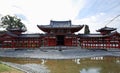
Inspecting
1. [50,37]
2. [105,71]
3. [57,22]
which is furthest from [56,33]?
[105,71]

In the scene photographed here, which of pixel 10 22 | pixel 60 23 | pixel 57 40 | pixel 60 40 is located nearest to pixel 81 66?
pixel 57 40

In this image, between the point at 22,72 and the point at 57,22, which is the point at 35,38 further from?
the point at 22,72

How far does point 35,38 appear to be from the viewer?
5100 cm

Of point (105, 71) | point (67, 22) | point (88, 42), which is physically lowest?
point (105, 71)

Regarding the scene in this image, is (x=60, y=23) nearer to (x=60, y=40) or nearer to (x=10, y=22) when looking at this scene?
(x=60, y=40)

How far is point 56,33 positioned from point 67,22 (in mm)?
5522

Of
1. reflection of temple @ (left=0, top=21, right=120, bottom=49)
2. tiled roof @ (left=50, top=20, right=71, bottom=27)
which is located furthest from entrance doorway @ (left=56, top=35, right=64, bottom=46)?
tiled roof @ (left=50, top=20, right=71, bottom=27)

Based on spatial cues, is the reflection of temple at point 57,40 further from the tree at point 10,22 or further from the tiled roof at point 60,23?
the tree at point 10,22

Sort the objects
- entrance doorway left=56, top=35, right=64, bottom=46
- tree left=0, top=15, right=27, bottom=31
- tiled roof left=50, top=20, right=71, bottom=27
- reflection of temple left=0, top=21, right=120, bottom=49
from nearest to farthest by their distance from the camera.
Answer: reflection of temple left=0, top=21, right=120, bottom=49 → tiled roof left=50, top=20, right=71, bottom=27 → entrance doorway left=56, top=35, right=64, bottom=46 → tree left=0, top=15, right=27, bottom=31

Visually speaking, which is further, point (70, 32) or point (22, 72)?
point (70, 32)

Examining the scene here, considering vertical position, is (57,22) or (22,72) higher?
(57,22)

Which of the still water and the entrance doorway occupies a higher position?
the entrance doorway

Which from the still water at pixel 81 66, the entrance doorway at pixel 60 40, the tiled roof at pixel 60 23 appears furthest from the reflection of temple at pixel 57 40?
the still water at pixel 81 66

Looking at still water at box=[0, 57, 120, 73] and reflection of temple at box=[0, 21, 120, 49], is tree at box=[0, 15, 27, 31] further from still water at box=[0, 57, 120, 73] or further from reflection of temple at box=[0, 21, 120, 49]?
still water at box=[0, 57, 120, 73]
